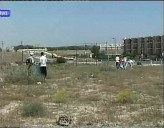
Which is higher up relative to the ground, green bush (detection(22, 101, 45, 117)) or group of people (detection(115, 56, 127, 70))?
green bush (detection(22, 101, 45, 117))

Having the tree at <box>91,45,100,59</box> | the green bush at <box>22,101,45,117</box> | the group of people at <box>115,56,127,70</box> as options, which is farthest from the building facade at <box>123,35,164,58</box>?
the green bush at <box>22,101,45,117</box>

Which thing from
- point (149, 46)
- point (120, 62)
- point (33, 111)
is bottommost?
point (120, 62)

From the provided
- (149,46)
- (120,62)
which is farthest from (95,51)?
(149,46)

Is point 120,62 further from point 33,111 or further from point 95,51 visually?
point 33,111

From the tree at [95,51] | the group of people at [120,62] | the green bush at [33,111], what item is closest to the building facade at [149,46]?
the tree at [95,51]

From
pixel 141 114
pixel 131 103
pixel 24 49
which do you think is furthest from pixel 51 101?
pixel 24 49

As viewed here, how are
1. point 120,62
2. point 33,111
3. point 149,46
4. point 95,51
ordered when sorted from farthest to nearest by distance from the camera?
1. point 149,46
2. point 95,51
3. point 120,62
4. point 33,111

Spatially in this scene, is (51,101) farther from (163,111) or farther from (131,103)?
(163,111)

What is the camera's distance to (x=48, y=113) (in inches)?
431

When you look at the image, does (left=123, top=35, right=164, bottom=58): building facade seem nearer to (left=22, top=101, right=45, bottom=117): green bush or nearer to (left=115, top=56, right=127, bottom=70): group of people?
(left=115, top=56, right=127, bottom=70): group of people

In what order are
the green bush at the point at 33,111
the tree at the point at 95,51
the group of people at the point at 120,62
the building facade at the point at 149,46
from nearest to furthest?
1. the green bush at the point at 33,111
2. the group of people at the point at 120,62
3. the tree at the point at 95,51
4. the building facade at the point at 149,46

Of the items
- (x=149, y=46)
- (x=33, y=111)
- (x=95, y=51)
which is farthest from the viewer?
(x=149, y=46)

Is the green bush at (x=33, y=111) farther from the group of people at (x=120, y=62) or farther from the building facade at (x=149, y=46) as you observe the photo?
the building facade at (x=149, y=46)

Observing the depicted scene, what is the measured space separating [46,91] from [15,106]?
432 centimetres
